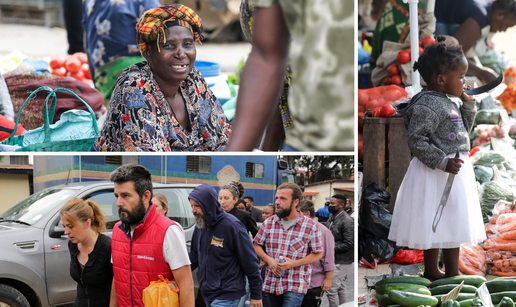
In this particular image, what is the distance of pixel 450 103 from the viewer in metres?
3.39

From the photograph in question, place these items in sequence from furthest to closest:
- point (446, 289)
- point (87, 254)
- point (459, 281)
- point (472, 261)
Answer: point (472, 261)
point (459, 281)
point (446, 289)
point (87, 254)

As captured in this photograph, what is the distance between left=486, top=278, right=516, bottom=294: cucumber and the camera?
130 inches

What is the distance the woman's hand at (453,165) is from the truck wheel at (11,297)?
234cm

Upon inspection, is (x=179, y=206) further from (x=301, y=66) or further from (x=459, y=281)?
(x=459, y=281)

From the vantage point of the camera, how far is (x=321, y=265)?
3.09 metres

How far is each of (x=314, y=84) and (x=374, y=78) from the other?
3326 mm

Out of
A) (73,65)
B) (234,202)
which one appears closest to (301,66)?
(234,202)

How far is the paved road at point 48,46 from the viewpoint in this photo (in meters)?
7.87

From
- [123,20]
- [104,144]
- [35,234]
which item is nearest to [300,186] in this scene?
[104,144]

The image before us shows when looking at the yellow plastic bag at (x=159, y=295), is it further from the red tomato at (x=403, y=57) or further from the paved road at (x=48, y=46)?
the paved road at (x=48, y=46)

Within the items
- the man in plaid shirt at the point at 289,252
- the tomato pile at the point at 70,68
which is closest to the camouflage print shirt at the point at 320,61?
the man in plaid shirt at the point at 289,252

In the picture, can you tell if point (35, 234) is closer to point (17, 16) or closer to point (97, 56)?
point (97, 56)

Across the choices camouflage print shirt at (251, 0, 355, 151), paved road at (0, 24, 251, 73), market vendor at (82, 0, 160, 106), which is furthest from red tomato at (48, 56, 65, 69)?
camouflage print shirt at (251, 0, 355, 151)

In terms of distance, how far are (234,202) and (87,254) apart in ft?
2.46
